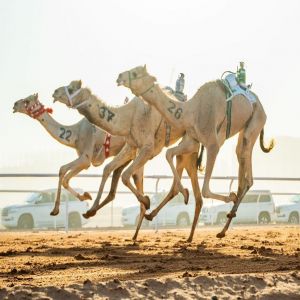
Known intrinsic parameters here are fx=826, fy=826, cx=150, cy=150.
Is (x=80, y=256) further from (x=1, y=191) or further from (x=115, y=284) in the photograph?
(x=1, y=191)

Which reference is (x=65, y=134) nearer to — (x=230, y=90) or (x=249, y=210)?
(x=230, y=90)

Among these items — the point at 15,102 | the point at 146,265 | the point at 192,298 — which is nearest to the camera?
the point at 192,298

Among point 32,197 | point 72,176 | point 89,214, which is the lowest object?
point 89,214

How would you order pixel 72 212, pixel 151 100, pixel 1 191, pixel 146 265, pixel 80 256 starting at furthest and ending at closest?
1. pixel 72 212
2. pixel 1 191
3. pixel 151 100
4. pixel 80 256
5. pixel 146 265

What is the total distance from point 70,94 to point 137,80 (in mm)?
1666

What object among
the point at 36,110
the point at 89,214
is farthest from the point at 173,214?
the point at 89,214

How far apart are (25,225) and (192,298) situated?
68.8ft

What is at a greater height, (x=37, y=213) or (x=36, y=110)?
(x=36, y=110)

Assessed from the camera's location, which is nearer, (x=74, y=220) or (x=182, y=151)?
(x=182, y=151)

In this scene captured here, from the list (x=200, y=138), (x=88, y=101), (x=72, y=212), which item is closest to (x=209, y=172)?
(x=200, y=138)

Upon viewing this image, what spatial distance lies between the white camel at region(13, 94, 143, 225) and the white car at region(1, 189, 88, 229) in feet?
27.1

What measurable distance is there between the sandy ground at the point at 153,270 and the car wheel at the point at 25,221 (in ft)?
39.8

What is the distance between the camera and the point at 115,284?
7.00m

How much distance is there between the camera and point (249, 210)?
28750 millimetres
